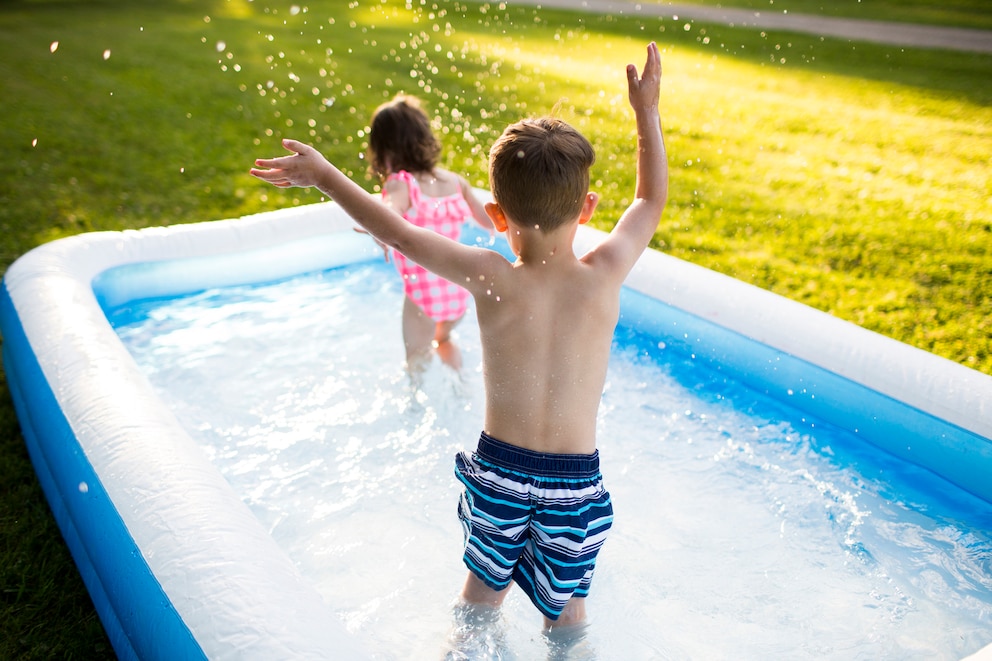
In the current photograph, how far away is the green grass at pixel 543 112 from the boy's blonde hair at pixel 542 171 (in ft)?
5.45

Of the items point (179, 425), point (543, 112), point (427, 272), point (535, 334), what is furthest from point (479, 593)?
point (543, 112)

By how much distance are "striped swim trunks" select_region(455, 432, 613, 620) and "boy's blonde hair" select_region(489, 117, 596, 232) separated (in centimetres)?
52

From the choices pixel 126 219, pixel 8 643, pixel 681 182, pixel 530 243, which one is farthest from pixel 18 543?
pixel 681 182

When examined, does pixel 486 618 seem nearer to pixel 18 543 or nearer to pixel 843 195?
pixel 18 543

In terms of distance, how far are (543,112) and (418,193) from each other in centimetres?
474

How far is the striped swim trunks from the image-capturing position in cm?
189

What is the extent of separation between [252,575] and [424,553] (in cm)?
82

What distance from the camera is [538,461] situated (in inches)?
74.0

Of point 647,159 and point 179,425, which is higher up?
point 647,159

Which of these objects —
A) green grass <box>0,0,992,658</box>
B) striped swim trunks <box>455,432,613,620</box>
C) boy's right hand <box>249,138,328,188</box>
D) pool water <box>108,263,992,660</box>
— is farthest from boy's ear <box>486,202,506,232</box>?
green grass <box>0,0,992,658</box>

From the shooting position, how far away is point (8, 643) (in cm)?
230

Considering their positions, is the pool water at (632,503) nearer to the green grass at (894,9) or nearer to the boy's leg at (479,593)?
the boy's leg at (479,593)

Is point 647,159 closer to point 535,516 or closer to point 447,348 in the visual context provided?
point 535,516

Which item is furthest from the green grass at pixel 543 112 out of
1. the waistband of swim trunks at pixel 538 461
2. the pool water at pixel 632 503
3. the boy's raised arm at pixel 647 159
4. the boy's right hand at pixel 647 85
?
the boy's right hand at pixel 647 85
